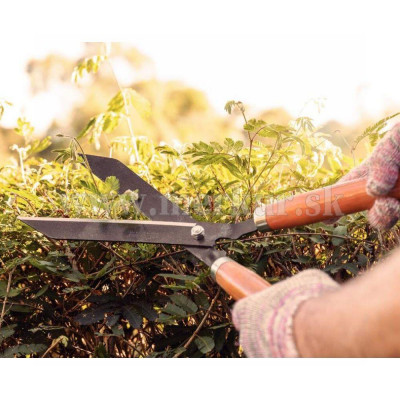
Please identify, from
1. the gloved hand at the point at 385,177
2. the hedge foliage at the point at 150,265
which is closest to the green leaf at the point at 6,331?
the hedge foliage at the point at 150,265

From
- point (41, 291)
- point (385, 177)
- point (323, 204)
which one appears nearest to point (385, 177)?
point (385, 177)

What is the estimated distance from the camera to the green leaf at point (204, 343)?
0.97 metres

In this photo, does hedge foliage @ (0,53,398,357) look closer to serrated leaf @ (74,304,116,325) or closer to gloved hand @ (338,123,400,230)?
serrated leaf @ (74,304,116,325)

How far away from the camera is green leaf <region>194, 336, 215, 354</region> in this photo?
0.97 m

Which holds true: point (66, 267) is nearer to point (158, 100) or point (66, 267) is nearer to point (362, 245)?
point (362, 245)

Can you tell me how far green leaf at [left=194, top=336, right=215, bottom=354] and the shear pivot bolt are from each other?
22 cm

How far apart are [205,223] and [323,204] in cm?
25

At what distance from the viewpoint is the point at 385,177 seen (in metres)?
0.66

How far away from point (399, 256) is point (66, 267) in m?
0.73

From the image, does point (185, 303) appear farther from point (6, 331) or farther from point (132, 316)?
point (6, 331)

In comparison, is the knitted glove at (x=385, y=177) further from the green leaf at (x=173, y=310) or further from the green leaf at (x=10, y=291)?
the green leaf at (x=10, y=291)

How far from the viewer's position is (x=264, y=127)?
100 cm

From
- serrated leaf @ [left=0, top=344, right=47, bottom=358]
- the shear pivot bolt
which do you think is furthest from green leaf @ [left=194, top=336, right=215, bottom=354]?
serrated leaf @ [left=0, top=344, right=47, bottom=358]

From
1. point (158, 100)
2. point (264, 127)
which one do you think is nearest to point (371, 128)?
point (264, 127)
